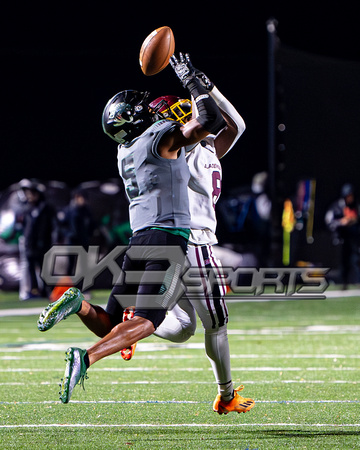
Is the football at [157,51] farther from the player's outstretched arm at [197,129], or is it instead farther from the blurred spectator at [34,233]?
the blurred spectator at [34,233]

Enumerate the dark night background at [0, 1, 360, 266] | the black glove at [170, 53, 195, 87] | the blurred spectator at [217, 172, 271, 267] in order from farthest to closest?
the blurred spectator at [217, 172, 271, 267] → the dark night background at [0, 1, 360, 266] → the black glove at [170, 53, 195, 87]

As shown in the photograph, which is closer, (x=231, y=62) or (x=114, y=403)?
(x=114, y=403)

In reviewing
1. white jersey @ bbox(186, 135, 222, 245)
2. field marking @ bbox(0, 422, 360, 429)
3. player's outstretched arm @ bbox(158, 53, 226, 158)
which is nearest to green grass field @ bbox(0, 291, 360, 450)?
field marking @ bbox(0, 422, 360, 429)

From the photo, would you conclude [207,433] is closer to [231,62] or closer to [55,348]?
[55,348]

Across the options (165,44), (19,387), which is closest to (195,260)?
(165,44)

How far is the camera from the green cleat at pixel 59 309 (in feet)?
13.6

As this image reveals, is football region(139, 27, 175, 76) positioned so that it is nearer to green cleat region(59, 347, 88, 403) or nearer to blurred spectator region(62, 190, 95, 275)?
green cleat region(59, 347, 88, 403)

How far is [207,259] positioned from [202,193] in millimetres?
435

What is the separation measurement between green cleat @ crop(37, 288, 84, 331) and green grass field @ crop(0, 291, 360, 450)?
22.6 inches

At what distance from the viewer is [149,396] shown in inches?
218

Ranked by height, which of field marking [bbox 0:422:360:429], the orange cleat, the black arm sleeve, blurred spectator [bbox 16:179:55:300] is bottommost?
blurred spectator [bbox 16:179:55:300]

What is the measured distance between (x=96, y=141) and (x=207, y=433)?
17.2 metres

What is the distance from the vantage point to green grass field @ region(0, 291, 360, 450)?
4.18 meters

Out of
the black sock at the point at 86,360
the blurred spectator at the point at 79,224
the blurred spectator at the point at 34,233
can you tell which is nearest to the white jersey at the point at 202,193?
the black sock at the point at 86,360
